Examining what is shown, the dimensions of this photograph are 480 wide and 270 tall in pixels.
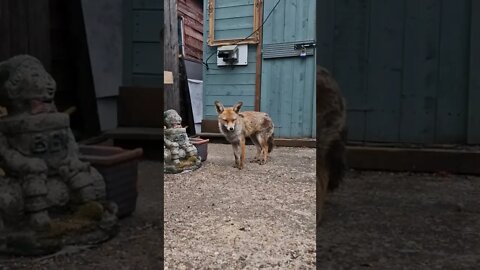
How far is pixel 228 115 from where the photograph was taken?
0.90 meters

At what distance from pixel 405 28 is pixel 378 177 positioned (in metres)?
0.23

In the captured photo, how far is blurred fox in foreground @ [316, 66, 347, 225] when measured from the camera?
1.96 feet

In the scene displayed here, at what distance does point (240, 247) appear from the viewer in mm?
877

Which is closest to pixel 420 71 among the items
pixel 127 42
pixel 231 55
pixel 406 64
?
pixel 406 64

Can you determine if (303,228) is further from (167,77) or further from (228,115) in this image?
(167,77)

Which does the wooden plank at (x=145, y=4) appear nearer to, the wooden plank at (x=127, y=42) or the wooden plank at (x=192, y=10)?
the wooden plank at (x=127, y=42)

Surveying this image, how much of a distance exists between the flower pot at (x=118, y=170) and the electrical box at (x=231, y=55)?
274 millimetres

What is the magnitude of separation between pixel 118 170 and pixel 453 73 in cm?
55

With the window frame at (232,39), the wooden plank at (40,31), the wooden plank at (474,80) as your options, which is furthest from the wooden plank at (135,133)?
the wooden plank at (474,80)

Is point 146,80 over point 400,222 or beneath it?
over

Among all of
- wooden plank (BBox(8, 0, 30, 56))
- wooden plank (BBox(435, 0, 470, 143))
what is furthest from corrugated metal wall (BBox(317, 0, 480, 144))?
wooden plank (BBox(8, 0, 30, 56))

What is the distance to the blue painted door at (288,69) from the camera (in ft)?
2.44

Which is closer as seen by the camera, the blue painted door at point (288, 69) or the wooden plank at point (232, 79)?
the blue painted door at point (288, 69)

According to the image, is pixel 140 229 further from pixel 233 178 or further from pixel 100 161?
pixel 233 178
